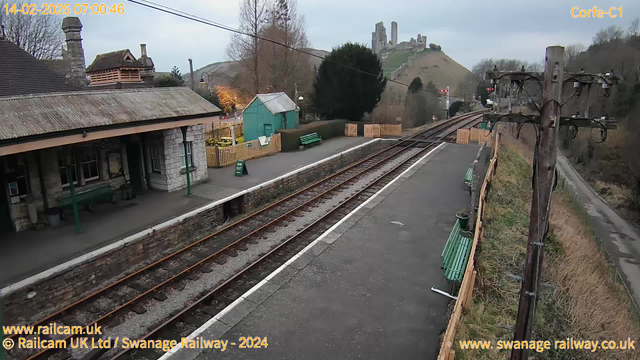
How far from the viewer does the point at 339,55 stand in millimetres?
31938

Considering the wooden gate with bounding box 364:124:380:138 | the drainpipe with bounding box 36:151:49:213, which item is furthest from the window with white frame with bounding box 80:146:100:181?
the wooden gate with bounding box 364:124:380:138

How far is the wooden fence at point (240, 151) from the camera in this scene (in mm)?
18967

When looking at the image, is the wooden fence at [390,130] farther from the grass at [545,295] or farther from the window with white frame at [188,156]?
the window with white frame at [188,156]

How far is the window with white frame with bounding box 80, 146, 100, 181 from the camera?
12.7m

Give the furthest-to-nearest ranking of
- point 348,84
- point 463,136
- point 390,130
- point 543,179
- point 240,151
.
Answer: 1. point 390,130
2. point 348,84
3. point 463,136
4. point 240,151
5. point 543,179

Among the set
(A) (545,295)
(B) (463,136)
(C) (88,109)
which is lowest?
(A) (545,295)

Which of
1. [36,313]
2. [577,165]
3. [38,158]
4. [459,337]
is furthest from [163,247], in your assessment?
[577,165]

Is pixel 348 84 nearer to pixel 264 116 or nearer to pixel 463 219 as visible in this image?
pixel 264 116

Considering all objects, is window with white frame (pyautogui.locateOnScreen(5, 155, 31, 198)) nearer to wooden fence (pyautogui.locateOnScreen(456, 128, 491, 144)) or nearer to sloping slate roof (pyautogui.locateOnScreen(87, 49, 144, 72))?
sloping slate roof (pyautogui.locateOnScreen(87, 49, 144, 72))

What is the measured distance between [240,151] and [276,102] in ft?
22.1

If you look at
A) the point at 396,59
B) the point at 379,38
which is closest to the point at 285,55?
the point at 396,59

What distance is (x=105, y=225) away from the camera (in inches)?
451

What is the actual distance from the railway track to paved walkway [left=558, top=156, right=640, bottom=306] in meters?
12.5

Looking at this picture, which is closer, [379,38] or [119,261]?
[119,261]
